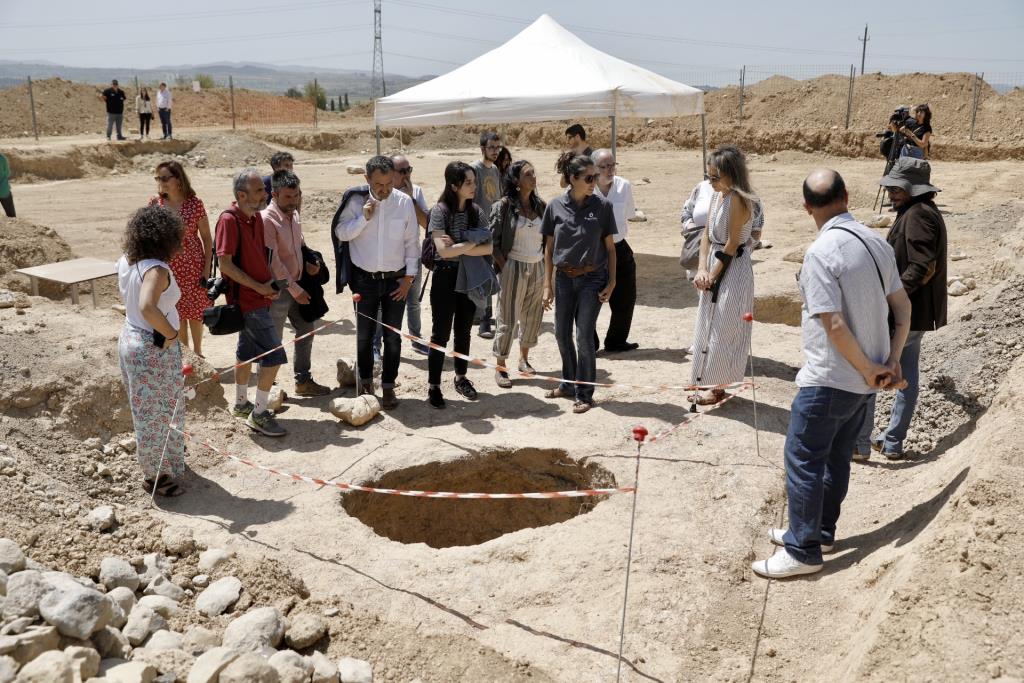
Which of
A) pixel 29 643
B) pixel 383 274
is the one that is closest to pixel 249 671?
pixel 29 643

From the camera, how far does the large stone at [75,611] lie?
132 inches

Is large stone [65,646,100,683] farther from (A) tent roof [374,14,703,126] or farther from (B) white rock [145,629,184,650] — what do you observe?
(A) tent roof [374,14,703,126]

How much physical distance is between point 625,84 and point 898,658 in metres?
8.88

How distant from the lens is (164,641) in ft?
11.9

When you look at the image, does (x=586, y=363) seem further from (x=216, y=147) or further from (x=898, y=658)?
(x=216, y=147)

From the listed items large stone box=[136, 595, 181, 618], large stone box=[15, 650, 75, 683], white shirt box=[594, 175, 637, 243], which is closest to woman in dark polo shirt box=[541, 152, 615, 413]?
white shirt box=[594, 175, 637, 243]

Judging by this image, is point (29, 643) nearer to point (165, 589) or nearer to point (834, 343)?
point (165, 589)

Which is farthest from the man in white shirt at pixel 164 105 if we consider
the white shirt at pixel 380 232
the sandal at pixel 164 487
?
the sandal at pixel 164 487

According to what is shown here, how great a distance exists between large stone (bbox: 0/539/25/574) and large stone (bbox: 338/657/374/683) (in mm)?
1446

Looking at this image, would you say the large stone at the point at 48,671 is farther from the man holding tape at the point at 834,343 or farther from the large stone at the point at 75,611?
the man holding tape at the point at 834,343

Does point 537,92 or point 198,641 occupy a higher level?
point 537,92

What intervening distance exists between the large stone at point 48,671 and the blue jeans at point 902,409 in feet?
14.0

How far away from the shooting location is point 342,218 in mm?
6285

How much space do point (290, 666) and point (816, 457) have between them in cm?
245
